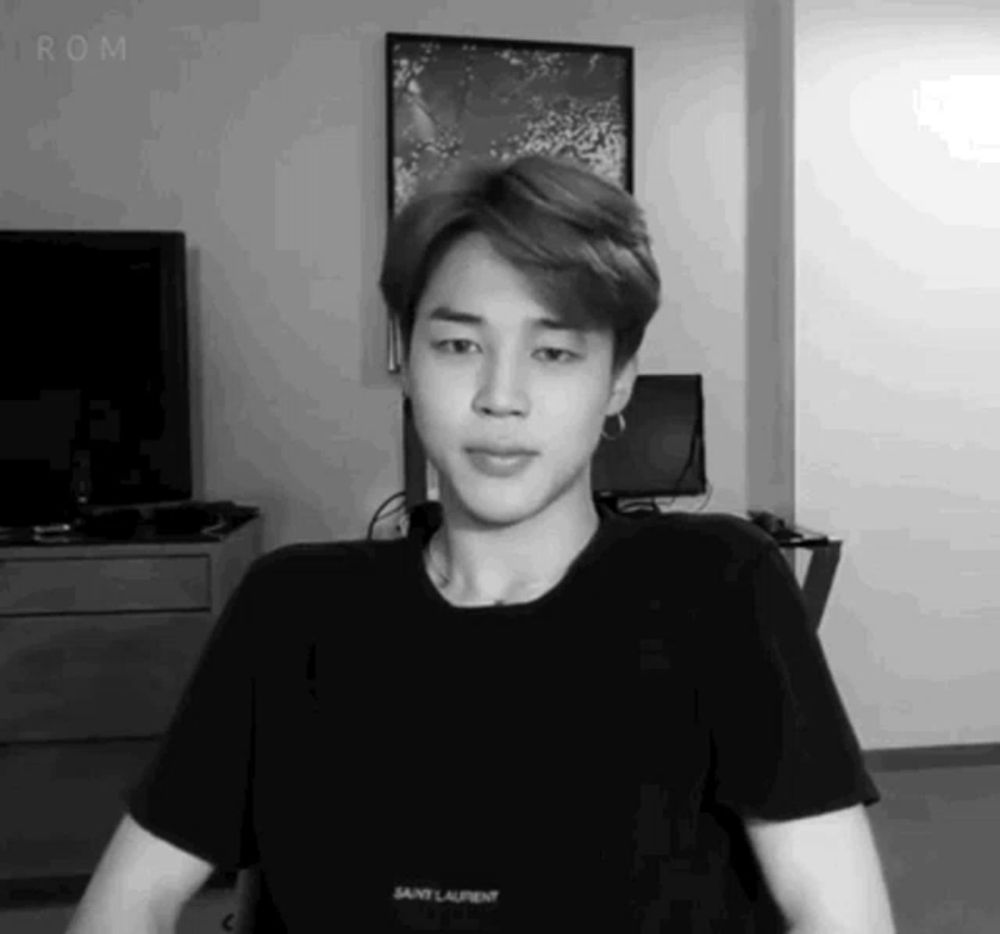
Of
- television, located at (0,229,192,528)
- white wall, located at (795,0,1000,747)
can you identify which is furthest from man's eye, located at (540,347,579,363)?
white wall, located at (795,0,1000,747)

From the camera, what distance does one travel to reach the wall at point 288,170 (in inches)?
133

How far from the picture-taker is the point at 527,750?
956 millimetres

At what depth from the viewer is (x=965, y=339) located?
3600 millimetres

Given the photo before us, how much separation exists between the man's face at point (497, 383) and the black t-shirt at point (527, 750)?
10 centimetres

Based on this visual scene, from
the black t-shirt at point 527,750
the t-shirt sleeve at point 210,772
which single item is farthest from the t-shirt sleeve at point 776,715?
the t-shirt sleeve at point 210,772

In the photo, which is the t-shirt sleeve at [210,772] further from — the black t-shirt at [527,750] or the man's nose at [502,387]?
the man's nose at [502,387]

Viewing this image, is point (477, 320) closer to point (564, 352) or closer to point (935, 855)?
point (564, 352)

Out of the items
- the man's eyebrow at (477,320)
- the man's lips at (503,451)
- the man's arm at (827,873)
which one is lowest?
the man's arm at (827,873)

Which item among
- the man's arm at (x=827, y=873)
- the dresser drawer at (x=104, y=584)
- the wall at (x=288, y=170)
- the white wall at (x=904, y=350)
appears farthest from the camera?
the white wall at (x=904, y=350)

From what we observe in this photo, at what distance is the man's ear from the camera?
101cm

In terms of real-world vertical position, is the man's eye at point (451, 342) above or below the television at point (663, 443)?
above

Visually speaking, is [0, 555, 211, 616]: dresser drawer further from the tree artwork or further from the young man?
the young man

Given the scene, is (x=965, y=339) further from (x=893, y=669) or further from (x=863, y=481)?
(x=893, y=669)

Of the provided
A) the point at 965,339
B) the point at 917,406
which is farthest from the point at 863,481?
the point at 965,339
